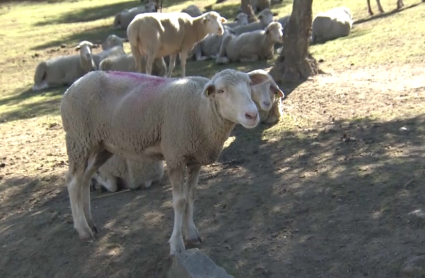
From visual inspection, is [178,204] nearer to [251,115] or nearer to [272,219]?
[272,219]

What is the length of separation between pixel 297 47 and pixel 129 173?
16.9 feet

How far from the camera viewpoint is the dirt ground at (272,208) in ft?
17.0

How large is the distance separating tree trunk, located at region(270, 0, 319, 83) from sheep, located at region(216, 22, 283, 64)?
3.18 m

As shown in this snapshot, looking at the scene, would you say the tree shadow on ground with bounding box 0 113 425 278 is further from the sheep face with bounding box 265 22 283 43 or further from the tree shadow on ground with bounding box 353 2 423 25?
the tree shadow on ground with bounding box 353 2 423 25

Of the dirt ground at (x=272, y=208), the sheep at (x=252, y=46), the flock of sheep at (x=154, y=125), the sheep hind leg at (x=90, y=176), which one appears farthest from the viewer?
the sheep at (x=252, y=46)

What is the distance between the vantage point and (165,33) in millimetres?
12578

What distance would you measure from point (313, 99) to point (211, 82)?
5.38 m

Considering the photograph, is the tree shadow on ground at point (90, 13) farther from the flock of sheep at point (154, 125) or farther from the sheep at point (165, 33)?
the flock of sheep at point (154, 125)

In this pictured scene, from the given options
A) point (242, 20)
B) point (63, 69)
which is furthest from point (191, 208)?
point (242, 20)

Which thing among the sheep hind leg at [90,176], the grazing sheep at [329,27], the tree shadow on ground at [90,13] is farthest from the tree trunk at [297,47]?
the tree shadow on ground at [90,13]

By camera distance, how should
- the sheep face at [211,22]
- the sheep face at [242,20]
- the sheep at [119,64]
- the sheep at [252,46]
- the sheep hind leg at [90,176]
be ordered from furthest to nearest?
the sheep face at [242,20], the sheep at [252,46], the sheep at [119,64], the sheep face at [211,22], the sheep hind leg at [90,176]

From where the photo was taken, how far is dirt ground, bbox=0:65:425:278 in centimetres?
518

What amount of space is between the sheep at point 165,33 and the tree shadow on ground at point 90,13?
50.1ft

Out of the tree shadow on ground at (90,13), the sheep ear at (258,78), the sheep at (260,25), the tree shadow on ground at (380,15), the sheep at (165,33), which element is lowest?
the tree shadow on ground at (380,15)
